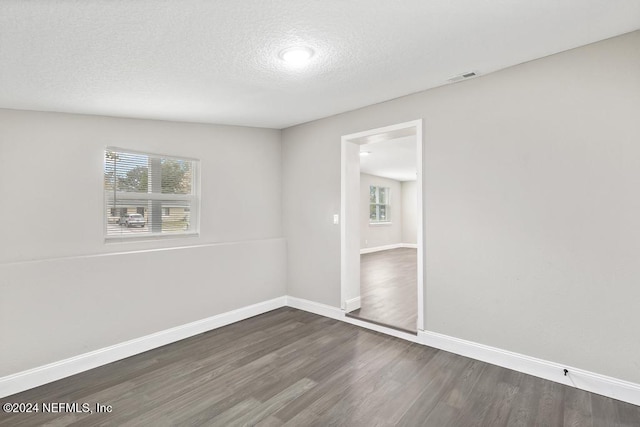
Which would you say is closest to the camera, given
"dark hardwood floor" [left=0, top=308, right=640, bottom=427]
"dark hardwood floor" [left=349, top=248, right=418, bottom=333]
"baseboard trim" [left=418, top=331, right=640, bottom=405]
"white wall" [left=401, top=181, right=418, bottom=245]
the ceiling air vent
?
"dark hardwood floor" [left=0, top=308, right=640, bottom=427]

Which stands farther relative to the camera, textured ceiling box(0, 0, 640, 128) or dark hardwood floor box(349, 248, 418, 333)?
dark hardwood floor box(349, 248, 418, 333)

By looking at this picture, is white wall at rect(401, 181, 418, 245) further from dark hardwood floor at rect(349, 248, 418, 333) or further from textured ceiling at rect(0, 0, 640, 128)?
textured ceiling at rect(0, 0, 640, 128)

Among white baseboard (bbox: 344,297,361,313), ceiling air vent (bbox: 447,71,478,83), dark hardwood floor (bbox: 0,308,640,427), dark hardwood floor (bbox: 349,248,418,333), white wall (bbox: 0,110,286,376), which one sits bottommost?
dark hardwood floor (bbox: 0,308,640,427)

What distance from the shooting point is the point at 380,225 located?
984 centimetres

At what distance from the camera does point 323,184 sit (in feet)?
12.8

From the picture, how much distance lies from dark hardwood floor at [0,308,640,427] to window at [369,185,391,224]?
681cm

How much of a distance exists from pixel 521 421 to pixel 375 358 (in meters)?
1.12

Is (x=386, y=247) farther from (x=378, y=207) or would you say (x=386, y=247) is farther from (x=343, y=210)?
(x=343, y=210)

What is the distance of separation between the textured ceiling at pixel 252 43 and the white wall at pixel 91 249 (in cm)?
34

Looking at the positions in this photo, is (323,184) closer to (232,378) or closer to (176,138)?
(176,138)

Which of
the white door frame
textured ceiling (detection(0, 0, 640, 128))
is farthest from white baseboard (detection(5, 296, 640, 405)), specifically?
textured ceiling (detection(0, 0, 640, 128))

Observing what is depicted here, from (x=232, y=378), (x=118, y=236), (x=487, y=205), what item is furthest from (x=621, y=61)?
(x=118, y=236)

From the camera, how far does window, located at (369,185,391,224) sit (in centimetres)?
963

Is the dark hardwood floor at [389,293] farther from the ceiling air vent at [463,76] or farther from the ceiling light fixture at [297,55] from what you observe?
the ceiling light fixture at [297,55]
